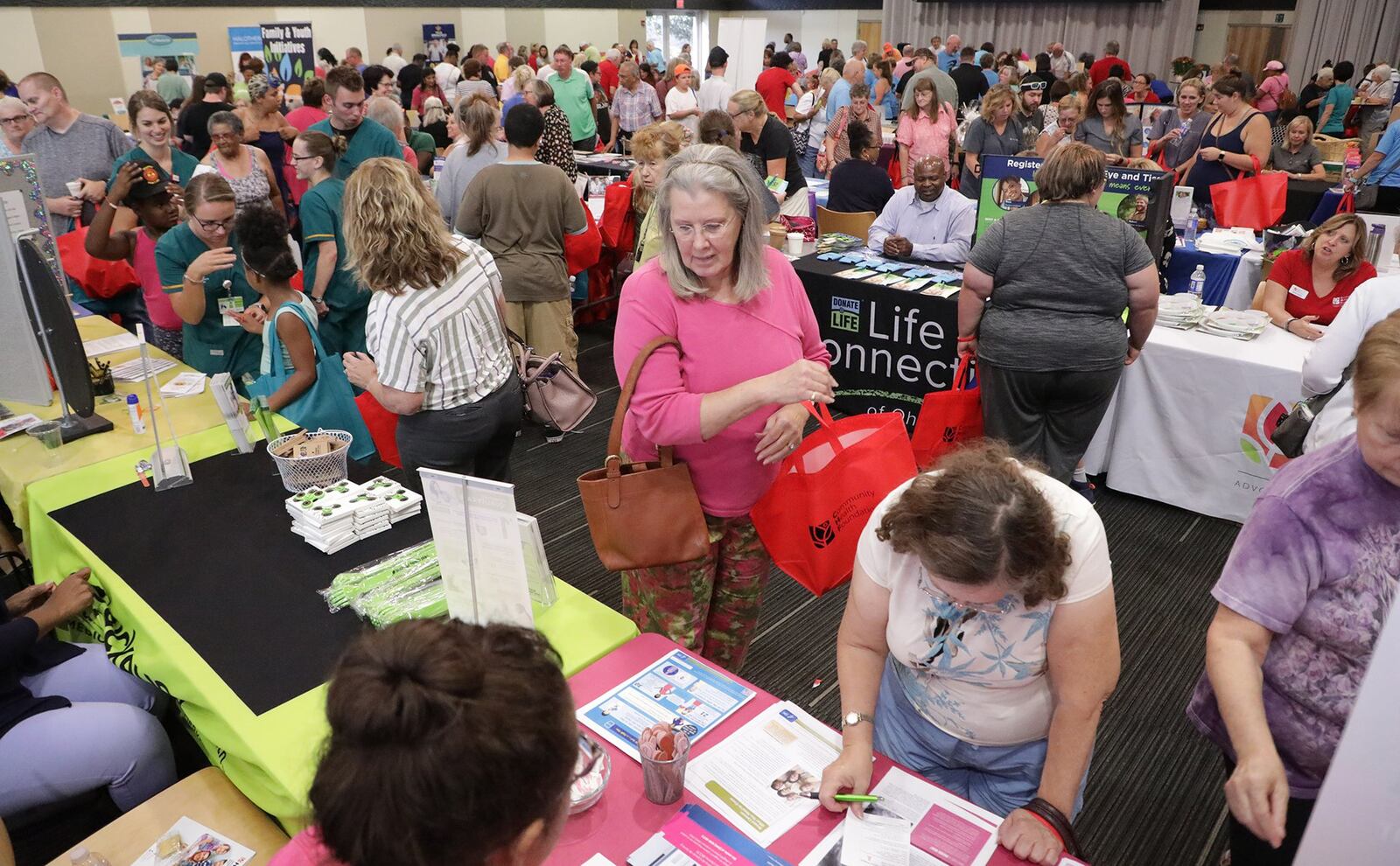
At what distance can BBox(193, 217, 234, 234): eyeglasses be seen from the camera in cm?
316

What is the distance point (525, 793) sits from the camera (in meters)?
0.88

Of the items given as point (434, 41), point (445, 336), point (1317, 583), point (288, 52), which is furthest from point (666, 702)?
point (434, 41)

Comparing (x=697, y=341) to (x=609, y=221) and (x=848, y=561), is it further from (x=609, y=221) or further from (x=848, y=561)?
(x=609, y=221)

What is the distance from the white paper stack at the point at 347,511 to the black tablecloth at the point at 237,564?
2cm

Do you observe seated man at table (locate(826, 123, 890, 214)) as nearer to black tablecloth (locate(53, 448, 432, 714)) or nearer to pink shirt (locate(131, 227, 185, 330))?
pink shirt (locate(131, 227, 185, 330))

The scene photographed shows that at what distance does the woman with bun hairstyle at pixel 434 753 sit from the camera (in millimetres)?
820

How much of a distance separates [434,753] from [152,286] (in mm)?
3435

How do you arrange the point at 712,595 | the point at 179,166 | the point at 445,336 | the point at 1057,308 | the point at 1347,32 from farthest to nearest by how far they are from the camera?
the point at 1347,32 → the point at 179,166 → the point at 1057,308 → the point at 445,336 → the point at 712,595

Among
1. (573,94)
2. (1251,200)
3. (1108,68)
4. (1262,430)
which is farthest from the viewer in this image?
(1108,68)

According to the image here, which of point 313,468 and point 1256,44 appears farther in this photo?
point 1256,44

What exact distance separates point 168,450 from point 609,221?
393cm

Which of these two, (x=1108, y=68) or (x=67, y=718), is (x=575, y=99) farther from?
(x=67, y=718)

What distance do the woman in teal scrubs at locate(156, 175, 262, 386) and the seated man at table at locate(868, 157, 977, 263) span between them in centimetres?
305

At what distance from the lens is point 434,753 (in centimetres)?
82
